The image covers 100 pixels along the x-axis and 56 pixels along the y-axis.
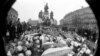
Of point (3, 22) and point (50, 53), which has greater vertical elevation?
point (3, 22)

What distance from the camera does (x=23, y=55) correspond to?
127 inches

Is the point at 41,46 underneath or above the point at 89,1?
underneath

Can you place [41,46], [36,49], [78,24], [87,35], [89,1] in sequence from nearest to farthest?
[89,1]
[36,49]
[41,46]
[87,35]
[78,24]

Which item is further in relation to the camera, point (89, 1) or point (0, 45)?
point (89, 1)

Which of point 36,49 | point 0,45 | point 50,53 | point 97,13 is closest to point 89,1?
point 97,13

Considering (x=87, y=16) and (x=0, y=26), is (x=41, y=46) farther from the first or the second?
(x=87, y=16)

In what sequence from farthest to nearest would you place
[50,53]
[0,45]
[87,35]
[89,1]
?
1. [87,35]
2. [50,53]
3. [89,1]
4. [0,45]

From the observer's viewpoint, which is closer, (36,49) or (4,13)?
(4,13)

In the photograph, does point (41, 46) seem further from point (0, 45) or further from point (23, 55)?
point (0, 45)

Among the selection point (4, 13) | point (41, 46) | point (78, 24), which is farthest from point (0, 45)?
point (78, 24)

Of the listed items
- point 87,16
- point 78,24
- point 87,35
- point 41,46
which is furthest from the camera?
point 87,16

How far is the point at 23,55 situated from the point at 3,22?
170 centimetres

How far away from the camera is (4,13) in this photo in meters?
1.64

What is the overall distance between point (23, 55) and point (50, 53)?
566mm
